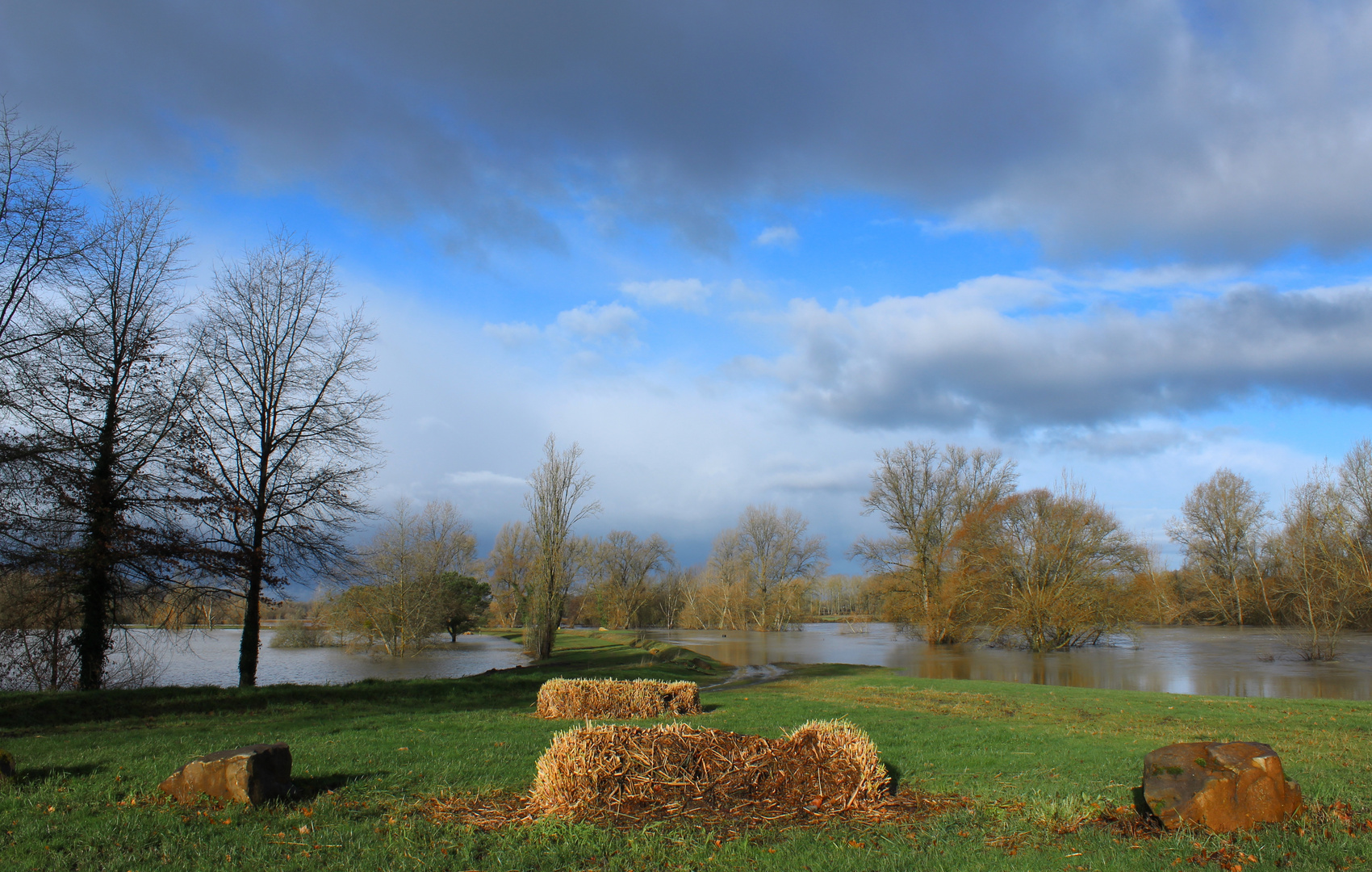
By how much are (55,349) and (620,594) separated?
58956mm

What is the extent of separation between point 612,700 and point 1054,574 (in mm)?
34397

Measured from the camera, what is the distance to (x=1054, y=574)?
130ft

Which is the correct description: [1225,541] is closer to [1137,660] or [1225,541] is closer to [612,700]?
[1137,660]

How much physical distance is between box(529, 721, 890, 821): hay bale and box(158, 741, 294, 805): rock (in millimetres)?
2201

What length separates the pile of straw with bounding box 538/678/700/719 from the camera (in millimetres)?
12977

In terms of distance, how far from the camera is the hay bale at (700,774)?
583cm

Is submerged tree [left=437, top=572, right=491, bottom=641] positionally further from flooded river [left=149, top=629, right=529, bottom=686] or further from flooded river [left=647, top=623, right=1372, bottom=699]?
flooded river [left=647, top=623, right=1372, bottom=699]

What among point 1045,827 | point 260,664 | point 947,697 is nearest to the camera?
point 1045,827

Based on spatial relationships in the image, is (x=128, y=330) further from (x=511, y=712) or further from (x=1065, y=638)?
(x=1065, y=638)

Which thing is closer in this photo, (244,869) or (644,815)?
(244,869)

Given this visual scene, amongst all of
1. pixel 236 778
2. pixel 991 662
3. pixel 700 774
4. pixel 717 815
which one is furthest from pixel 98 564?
pixel 991 662

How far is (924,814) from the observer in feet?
19.5

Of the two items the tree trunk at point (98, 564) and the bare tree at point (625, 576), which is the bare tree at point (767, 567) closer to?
the bare tree at point (625, 576)

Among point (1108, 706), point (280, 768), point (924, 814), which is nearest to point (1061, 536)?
point (1108, 706)
